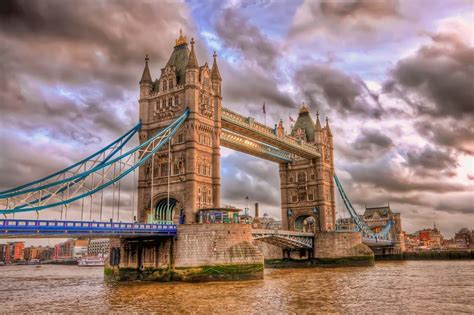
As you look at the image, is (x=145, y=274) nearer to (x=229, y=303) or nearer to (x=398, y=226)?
(x=229, y=303)

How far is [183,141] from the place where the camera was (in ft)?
166

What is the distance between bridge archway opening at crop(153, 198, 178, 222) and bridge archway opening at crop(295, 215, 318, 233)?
34956mm

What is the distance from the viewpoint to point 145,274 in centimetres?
4484

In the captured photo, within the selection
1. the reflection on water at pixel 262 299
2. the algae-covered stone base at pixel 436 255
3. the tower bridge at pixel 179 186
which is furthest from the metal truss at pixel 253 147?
the algae-covered stone base at pixel 436 255

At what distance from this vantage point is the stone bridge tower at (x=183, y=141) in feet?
163

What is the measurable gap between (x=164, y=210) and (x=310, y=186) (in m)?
35.4

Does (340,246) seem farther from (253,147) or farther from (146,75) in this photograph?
(146,75)

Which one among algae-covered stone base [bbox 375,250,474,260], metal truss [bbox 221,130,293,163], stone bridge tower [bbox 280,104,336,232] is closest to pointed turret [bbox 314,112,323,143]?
stone bridge tower [bbox 280,104,336,232]

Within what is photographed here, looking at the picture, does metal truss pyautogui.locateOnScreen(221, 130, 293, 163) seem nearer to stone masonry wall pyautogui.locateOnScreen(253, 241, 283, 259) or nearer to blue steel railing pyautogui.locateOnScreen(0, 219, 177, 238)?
stone masonry wall pyautogui.locateOnScreen(253, 241, 283, 259)

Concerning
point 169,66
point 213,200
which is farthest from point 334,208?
point 169,66

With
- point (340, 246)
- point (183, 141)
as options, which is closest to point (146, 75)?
point (183, 141)

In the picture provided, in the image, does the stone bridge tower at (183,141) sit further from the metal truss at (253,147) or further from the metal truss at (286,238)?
the metal truss at (286,238)

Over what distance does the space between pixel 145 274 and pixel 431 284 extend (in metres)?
26.1

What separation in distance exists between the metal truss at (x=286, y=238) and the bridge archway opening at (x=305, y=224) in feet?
26.1
